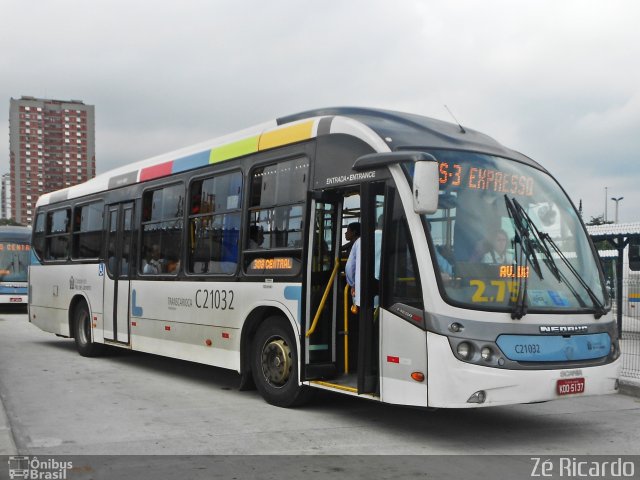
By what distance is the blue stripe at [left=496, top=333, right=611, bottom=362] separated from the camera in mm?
6238

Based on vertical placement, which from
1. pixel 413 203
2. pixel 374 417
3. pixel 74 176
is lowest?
pixel 374 417

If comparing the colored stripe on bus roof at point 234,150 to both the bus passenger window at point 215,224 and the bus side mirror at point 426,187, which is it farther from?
the bus side mirror at point 426,187

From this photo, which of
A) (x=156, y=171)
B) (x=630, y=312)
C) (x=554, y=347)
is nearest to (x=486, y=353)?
(x=554, y=347)

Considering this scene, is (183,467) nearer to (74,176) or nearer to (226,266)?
(226,266)

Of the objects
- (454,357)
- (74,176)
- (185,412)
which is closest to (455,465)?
(454,357)

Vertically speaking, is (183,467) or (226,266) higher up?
(226,266)

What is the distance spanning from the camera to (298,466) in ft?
18.5

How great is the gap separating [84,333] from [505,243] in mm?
9167

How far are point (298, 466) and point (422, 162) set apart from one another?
2710 mm

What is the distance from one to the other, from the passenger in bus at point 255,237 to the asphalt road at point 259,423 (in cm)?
186

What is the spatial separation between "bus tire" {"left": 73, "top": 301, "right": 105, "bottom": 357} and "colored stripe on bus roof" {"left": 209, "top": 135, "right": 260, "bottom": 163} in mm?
4974

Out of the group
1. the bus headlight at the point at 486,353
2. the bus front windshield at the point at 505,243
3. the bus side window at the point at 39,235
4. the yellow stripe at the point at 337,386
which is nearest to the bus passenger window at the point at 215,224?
the yellow stripe at the point at 337,386

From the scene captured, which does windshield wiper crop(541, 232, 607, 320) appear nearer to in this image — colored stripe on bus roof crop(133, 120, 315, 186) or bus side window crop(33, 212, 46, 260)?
colored stripe on bus roof crop(133, 120, 315, 186)

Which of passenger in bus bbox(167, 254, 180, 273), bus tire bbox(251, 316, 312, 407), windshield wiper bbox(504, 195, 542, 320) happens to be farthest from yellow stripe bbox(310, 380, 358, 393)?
passenger in bus bbox(167, 254, 180, 273)
